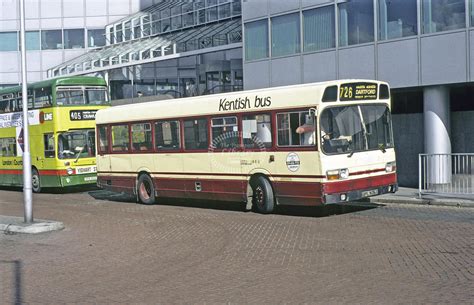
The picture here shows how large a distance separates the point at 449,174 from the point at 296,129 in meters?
5.15

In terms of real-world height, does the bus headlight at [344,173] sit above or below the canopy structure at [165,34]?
below

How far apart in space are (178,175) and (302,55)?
7.55 meters

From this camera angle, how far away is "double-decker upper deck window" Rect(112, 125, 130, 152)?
19516mm

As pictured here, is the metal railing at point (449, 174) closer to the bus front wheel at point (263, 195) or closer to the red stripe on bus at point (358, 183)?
the red stripe on bus at point (358, 183)

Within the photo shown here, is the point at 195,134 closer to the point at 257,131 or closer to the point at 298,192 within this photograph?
the point at 257,131

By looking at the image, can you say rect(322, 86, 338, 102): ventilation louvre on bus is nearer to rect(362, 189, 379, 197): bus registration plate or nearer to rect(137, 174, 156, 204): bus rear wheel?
rect(362, 189, 379, 197): bus registration plate

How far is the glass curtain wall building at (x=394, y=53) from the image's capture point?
1858cm

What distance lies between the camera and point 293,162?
46.8 ft

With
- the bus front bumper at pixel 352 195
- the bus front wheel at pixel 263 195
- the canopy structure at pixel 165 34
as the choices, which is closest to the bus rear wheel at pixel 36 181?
the canopy structure at pixel 165 34

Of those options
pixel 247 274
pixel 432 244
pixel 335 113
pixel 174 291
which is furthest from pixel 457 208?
pixel 174 291

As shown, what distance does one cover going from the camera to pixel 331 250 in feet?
33.2

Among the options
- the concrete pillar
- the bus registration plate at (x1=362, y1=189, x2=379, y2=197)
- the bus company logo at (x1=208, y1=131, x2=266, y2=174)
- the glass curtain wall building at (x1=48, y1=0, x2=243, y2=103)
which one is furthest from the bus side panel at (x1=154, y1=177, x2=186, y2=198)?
the glass curtain wall building at (x1=48, y1=0, x2=243, y2=103)

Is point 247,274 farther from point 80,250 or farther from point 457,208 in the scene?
point 457,208

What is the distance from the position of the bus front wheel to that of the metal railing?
4763 millimetres
